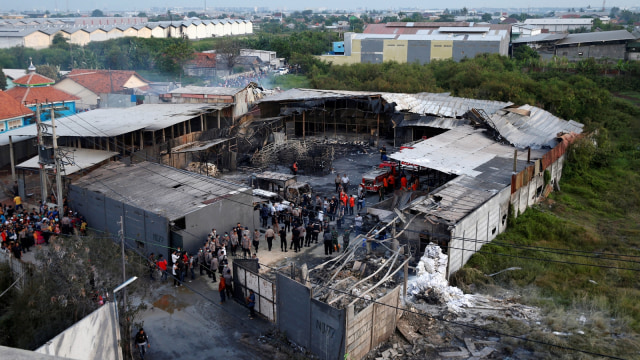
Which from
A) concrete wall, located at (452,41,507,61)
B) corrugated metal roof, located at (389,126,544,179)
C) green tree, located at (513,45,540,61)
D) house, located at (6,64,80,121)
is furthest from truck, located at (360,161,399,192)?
green tree, located at (513,45,540,61)

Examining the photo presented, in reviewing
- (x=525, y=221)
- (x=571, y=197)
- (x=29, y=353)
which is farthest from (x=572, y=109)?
(x=29, y=353)

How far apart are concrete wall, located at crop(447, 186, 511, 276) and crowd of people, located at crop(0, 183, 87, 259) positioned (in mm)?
12189

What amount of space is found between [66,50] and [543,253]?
247ft

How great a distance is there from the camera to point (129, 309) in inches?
525

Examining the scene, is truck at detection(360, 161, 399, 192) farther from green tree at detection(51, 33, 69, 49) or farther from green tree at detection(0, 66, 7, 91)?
green tree at detection(51, 33, 69, 49)

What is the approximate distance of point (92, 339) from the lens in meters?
11.5

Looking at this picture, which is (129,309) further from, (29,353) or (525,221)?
(525,221)

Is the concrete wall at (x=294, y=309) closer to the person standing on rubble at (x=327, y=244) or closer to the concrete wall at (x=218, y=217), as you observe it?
the person standing on rubble at (x=327, y=244)

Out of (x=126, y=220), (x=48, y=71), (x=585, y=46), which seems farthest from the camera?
(x=585, y=46)

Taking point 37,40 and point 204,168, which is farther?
point 37,40

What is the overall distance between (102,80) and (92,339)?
1732 inches

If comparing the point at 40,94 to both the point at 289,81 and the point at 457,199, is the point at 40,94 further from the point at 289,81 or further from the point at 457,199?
the point at 457,199

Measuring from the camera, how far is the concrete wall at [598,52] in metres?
66.9

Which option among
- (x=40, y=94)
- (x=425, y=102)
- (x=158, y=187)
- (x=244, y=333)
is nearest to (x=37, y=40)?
(x=40, y=94)
